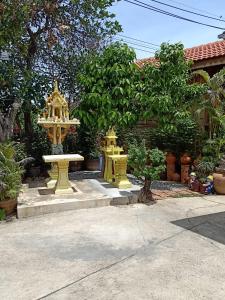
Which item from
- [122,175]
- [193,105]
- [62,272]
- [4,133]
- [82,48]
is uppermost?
[82,48]

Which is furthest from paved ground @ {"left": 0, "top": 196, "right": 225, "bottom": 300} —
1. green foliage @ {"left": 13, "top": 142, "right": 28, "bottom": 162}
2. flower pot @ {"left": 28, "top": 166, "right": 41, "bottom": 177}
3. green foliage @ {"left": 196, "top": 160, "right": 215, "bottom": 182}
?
flower pot @ {"left": 28, "top": 166, "right": 41, "bottom": 177}

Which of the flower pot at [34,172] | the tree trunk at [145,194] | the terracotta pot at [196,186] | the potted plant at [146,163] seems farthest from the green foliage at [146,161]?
the flower pot at [34,172]

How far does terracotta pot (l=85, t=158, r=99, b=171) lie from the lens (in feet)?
36.2

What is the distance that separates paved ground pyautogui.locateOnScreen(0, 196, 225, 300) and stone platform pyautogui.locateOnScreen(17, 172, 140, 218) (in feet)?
0.73

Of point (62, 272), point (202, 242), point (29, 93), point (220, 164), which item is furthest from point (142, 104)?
point (62, 272)

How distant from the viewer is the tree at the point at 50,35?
7941 millimetres

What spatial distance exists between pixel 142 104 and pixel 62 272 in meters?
5.24

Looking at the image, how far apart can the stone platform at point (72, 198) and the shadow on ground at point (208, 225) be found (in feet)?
5.12

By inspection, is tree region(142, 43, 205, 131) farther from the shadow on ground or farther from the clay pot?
the shadow on ground

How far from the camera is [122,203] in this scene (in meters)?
6.89

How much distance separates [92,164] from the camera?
435 inches

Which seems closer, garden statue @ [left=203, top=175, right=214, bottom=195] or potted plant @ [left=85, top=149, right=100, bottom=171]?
garden statue @ [left=203, top=175, right=214, bottom=195]

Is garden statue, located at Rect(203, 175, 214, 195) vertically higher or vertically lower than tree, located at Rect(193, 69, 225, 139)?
lower

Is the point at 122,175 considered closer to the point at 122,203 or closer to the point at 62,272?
the point at 122,203
